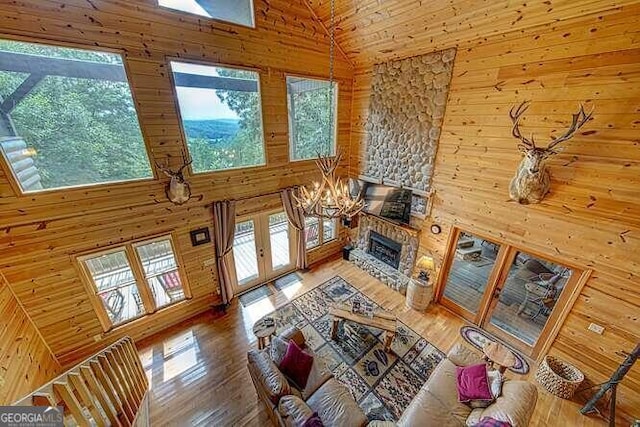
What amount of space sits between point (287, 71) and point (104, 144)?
349 centimetres

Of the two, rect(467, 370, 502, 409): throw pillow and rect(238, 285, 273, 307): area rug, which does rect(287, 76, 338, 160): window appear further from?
rect(467, 370, 502, 409): throw pillow

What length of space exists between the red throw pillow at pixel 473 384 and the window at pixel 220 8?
6.63 metres

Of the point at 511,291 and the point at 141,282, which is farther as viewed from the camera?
the point at 511,291

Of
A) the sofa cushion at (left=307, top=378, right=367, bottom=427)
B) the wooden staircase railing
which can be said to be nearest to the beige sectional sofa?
the sofa cushion at (left=307, top=378, right=367, bottom=427)

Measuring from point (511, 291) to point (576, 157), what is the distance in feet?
9.99

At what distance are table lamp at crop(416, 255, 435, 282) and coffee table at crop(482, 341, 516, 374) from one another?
1635mm

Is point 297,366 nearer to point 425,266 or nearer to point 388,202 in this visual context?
point 425,266

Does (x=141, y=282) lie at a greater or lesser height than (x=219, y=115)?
lesser

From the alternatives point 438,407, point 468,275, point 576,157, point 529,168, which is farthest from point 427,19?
point 438,407

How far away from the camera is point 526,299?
480 centimetres

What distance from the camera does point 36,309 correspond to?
138 inches

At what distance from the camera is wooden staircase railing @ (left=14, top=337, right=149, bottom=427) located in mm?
2139

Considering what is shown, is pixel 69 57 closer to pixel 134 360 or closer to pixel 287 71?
pixel 287 71

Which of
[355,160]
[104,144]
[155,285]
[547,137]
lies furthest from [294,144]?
[547,137]
